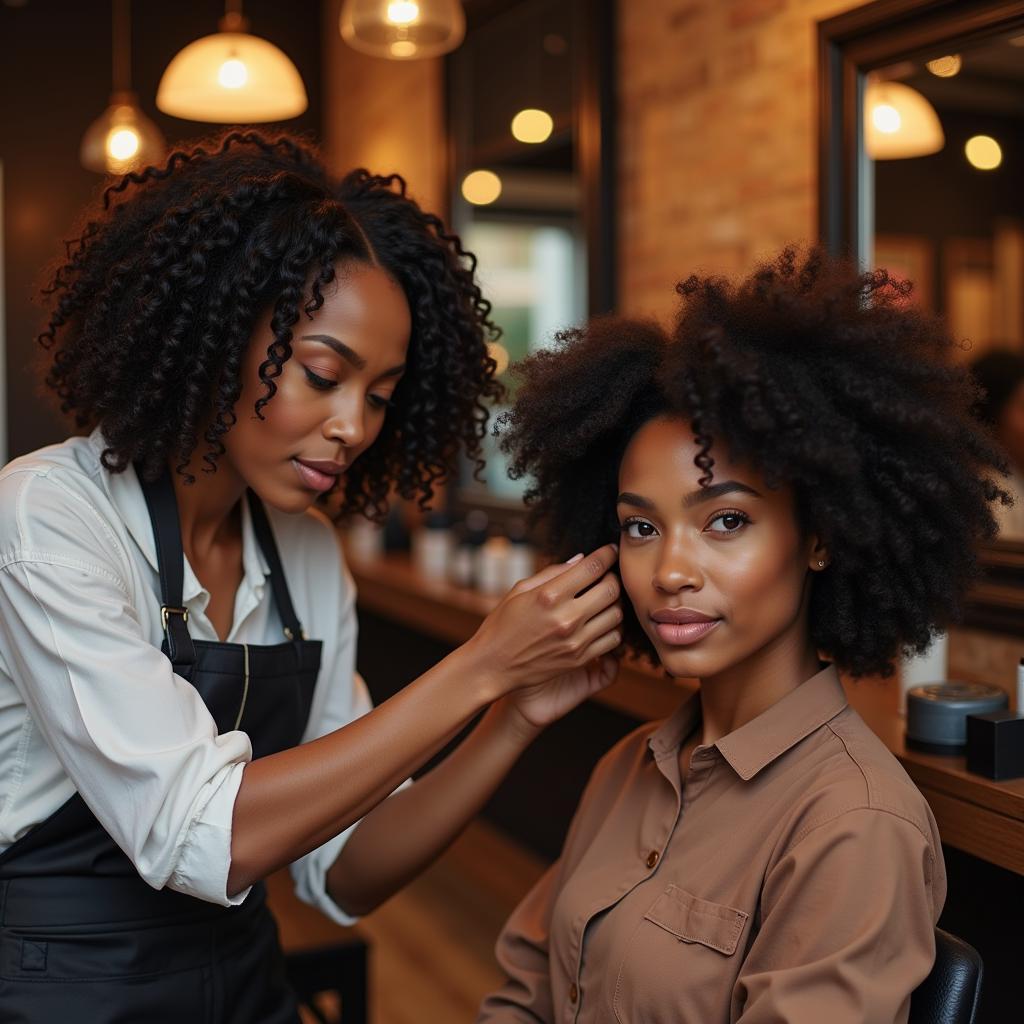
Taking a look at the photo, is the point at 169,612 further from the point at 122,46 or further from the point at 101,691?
the point at 122,46

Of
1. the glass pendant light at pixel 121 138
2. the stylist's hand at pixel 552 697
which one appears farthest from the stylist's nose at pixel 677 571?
the glass pendant light at pixel 121 138

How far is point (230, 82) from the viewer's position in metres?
2.86

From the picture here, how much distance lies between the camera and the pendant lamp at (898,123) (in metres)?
2.22

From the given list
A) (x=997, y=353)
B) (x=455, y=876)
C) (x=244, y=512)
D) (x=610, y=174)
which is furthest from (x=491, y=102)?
(x=244, y=512)

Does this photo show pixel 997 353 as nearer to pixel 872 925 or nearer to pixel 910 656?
pixel 910 656

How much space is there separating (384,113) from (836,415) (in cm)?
406

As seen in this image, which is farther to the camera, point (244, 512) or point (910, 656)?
point (244, 512)

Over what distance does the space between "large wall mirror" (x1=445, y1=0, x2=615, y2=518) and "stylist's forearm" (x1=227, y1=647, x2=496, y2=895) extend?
195cm

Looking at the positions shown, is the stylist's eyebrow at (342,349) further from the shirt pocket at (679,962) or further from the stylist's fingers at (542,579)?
the shirt pocket at (679,962)

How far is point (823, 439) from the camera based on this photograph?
1152 mm

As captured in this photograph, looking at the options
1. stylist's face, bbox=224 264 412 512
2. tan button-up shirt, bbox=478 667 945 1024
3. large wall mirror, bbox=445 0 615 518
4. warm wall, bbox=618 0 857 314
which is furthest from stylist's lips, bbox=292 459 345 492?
large wall mirror, bbox=445 0 615 518

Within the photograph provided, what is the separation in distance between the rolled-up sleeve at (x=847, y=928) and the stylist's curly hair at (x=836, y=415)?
0.96 feet

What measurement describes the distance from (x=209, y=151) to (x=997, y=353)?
151 centimetres

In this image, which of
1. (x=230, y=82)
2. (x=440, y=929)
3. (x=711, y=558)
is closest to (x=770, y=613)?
(x=711, y=558)
